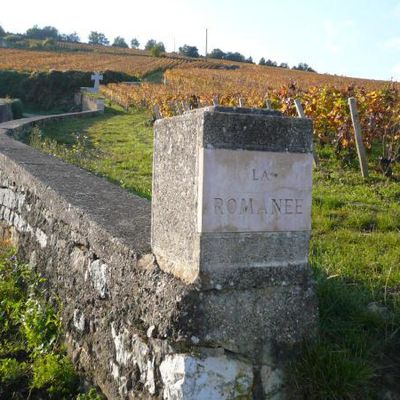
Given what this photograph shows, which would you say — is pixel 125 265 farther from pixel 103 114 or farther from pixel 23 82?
pixel 23 82

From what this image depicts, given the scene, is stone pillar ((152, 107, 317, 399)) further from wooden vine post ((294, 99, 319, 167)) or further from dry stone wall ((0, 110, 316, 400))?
wooden vine post ((294, 99, 319, 167))

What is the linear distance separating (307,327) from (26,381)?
174 cm

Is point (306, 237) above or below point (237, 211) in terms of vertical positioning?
below

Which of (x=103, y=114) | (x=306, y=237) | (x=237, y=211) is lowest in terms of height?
(x=103, y=114)

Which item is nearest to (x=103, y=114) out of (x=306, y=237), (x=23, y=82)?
(x=23, y=82)

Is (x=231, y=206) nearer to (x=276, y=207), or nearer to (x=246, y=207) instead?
(x=246, y=207)

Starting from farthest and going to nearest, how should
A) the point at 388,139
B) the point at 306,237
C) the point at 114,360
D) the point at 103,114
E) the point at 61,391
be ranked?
the point at 103,114, the point at 388,139, the point at 61,391, the point at 114,360, the point at 306,237

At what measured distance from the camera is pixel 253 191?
2.23 metres

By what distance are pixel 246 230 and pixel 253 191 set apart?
0.55ft

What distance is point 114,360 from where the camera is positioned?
108 inches

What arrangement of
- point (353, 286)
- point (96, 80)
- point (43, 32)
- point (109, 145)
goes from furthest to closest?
point (43, 32), point (96, 80), point (109, 145), point (353, 286)

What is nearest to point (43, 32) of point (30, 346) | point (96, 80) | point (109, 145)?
point (96, 80)

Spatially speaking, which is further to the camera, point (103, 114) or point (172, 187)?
point (103, 114)

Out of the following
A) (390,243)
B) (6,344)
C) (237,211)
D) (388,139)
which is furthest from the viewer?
(388,139)
